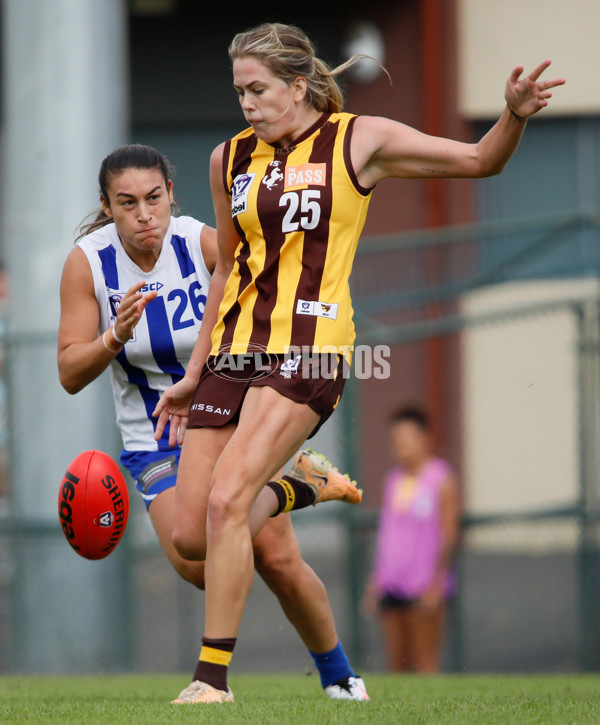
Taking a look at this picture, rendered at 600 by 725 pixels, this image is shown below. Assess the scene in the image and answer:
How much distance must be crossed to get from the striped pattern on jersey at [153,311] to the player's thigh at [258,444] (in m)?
0.79

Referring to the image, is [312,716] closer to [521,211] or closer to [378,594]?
[378,594]

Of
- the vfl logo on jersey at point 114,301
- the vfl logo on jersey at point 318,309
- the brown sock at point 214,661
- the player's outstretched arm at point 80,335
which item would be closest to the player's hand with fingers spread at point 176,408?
the player's outstretched arm at point 80,335

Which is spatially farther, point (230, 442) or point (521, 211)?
point (521, 211)

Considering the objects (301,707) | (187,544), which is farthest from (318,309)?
(301,707)

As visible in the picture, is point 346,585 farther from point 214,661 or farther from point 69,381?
point 214,661

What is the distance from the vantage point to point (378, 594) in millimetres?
8125

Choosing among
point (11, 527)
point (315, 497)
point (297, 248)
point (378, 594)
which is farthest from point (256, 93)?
point (11, 527)

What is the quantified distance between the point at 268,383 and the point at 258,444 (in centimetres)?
24

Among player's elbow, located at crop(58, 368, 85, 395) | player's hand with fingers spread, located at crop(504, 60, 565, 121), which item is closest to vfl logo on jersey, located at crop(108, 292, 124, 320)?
player's elbow, located at crop(58, 368, 85, 395)

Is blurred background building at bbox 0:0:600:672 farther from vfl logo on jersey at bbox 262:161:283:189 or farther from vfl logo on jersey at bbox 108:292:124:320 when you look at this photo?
vfl logo on jersey at bbox 262:161:283:189

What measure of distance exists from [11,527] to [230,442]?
5.06 m

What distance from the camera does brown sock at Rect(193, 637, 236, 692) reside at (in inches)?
155

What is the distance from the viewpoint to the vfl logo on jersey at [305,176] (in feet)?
13.7

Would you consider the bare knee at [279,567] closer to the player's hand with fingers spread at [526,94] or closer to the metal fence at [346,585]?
the player's hand with fingers spread at [526,94]
